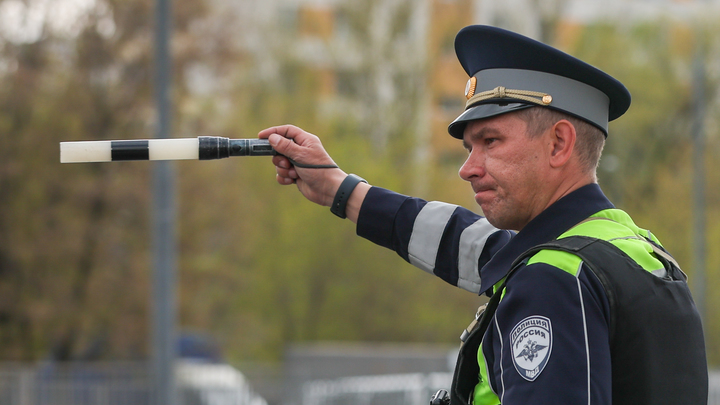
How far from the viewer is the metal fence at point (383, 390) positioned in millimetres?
9820

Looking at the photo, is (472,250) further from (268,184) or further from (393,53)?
(393,53)

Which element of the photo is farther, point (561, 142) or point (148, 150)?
point (148, 150)

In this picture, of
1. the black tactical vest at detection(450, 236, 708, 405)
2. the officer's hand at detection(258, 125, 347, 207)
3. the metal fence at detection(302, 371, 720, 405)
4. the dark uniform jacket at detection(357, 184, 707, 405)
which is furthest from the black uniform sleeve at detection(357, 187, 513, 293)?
the metal fence at detection(302, 371, 720, 405)

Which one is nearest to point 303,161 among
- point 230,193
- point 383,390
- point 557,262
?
point 557,262

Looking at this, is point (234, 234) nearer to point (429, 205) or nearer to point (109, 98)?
point (109, 98)

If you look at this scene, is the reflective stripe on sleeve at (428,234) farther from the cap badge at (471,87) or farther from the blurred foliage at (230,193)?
the blurred foliage at (230,193)

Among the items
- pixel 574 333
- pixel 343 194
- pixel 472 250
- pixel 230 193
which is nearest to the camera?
pixel 574 333

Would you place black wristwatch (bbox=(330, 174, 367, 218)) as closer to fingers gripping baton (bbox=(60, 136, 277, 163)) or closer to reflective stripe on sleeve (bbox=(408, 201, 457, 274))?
reflective stripe on sleeve (bbox=(408, 201, 457, 274))

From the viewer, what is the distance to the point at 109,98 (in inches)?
638

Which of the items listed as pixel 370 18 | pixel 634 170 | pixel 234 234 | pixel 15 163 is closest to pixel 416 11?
pixel 370 18

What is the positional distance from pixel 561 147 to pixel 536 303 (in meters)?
0.46

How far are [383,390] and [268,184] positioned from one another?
9843 millimetres

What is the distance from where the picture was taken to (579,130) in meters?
2.06

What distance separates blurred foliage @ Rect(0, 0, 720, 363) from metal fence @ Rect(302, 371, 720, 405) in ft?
17.0
